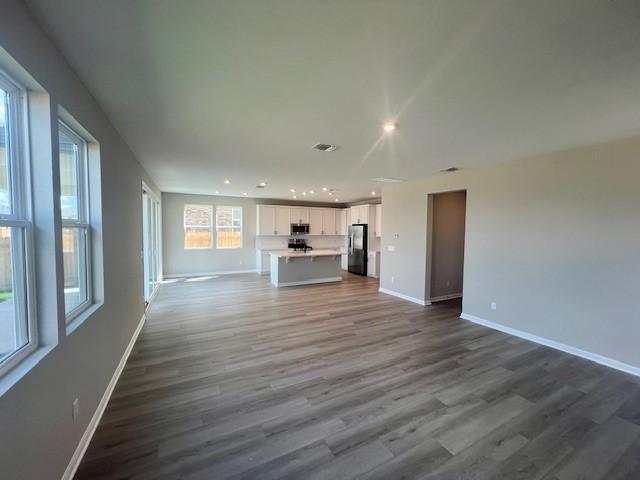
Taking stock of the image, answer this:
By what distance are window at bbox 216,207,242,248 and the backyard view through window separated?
7.43 meters

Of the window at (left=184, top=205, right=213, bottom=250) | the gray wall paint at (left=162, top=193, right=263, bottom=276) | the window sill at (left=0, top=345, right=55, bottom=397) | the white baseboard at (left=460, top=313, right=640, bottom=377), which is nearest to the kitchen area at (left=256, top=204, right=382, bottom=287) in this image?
the gray wall paint at (left=162, top=193, right=263, bottom=276)

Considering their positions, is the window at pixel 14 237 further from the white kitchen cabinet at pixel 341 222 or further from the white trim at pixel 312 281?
the white kitchen cabinet at pixel 341 222

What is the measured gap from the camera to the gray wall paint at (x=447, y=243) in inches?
226

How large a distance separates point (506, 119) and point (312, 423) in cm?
310

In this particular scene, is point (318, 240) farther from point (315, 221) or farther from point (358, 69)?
point (358, 69)

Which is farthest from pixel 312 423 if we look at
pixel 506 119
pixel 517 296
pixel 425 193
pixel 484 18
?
pixel 425 193

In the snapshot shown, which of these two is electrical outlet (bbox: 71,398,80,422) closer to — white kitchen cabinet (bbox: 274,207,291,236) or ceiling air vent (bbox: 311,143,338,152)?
ceiling air vent (bbox: 311,143,338,152)

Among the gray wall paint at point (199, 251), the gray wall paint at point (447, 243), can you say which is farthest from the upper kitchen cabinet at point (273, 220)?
the gray wall paint at point (447, 243)

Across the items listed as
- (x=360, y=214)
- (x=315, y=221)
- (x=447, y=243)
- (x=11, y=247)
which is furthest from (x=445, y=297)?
Result: (x=11, y=247)

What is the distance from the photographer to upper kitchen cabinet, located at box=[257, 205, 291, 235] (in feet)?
28.8

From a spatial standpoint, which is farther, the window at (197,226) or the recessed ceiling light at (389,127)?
the window at (197,226)

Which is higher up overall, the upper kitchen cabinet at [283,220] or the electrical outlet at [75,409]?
the upper kitchen cabinet at [283,220]

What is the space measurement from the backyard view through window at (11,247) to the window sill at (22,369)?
0.19ft

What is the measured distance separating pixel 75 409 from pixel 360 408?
2.03 m
